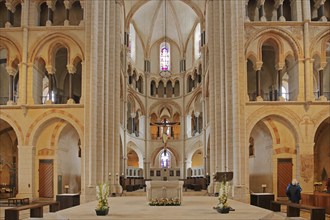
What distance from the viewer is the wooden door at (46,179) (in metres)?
30.8

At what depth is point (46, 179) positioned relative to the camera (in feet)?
101

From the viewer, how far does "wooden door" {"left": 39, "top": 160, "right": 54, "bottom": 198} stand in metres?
30.8

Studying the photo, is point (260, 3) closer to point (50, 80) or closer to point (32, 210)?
point (50, 80)

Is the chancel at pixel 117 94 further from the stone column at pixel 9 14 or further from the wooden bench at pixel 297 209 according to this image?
the wooden bench at pixel 297 209

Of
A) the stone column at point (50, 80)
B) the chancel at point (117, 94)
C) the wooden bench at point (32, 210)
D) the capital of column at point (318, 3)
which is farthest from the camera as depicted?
the capital of column at point (318, 3)

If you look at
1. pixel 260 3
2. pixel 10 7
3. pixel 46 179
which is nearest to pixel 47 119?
pixel 46 179

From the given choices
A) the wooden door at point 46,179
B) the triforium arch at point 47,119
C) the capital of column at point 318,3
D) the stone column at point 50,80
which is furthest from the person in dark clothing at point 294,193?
the wooden door at point 46,179

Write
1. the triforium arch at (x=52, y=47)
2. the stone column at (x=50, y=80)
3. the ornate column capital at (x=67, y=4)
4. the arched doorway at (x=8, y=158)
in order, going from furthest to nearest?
1. the arched doorway at (x=8, y=158)
2. the ornate column capital at (x=67, y=4)
3. the triforium arch at (x=52, y=47)
4. the stone column at (x=50, y=80)

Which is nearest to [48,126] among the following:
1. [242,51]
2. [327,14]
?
[242,51]

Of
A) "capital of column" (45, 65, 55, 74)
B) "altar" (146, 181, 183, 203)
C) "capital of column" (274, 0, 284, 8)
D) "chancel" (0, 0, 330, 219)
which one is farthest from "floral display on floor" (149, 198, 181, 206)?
"capital of column" (274, 0, 284, 8)

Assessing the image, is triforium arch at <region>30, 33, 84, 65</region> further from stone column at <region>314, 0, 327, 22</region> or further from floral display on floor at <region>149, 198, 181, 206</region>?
stone column at <region>314, 0, 327, 22</region>

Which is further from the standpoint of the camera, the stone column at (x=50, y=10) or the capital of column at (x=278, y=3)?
the stone column at (x=50, y=10)

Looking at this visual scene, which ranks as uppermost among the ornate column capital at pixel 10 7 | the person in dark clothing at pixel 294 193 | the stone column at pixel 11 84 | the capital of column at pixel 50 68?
the ornate column capital at pixel 10 7

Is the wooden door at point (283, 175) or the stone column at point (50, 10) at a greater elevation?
the stone column at point (50, 10)
